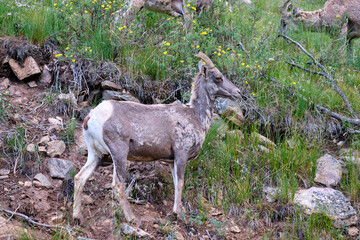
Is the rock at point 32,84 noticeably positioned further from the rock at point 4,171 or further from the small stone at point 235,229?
the small stone at point 235,229

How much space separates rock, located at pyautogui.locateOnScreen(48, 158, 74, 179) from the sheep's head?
2166mm

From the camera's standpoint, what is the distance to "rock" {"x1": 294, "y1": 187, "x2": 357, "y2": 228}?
19.4ft

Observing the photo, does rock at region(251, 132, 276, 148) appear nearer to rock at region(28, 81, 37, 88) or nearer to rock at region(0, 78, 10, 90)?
rock at region(28, 81, 37, 88)

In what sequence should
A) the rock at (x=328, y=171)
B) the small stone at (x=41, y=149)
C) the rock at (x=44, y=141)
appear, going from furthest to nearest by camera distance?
the rock at (x=328, y=171) < the rock at (x=44, y=141) < the small stone at (x=41, y=149)

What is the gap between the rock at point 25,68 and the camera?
23.7ft

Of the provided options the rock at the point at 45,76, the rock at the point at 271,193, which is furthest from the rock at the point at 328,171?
the rock at the point at 45,76

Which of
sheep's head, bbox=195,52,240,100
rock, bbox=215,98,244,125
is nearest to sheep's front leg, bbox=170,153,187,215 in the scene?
sheep's head, bbox=195,52,240,100

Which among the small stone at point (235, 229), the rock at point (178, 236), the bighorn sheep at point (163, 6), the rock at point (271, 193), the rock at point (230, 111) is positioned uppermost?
the bighorn sheep at point (163, 6)

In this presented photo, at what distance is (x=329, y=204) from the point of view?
235 inches

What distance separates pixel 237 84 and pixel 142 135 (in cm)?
298

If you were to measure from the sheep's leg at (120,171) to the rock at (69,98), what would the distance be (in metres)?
2.35

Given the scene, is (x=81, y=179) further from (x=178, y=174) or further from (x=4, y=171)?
(x=4, y=171)

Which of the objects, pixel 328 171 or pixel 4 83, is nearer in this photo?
pixel 328 171

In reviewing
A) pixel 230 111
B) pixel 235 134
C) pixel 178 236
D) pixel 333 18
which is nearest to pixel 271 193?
pixel 235 134
